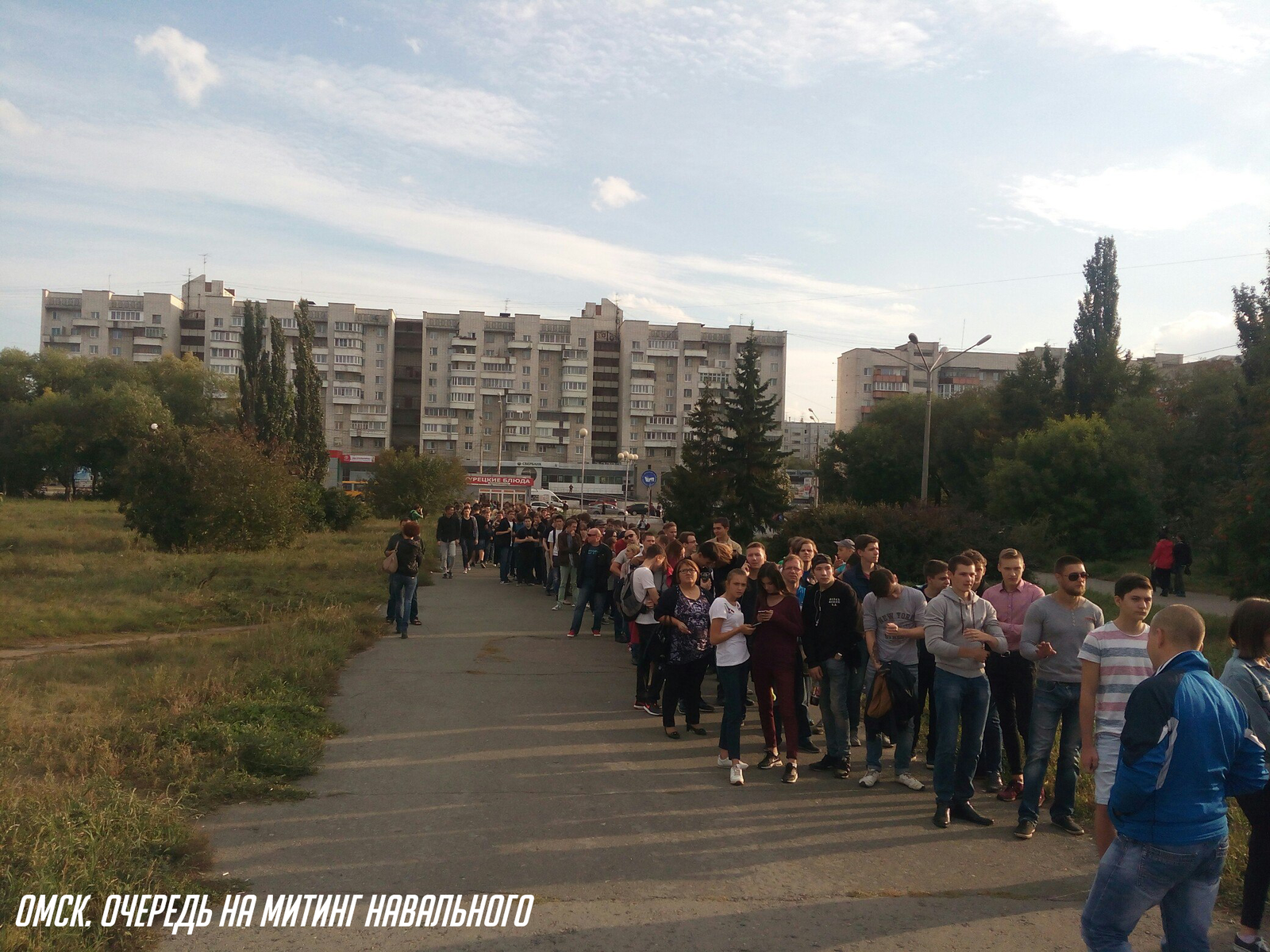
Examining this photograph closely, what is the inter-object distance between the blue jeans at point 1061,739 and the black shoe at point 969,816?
8.9 inches

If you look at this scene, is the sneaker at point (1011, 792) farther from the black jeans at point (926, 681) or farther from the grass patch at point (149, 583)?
the grass patch at point (149, 583)

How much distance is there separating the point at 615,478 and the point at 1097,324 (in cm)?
6126

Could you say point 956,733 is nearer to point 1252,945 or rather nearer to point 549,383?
point 1252,945

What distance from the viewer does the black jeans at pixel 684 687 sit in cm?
894

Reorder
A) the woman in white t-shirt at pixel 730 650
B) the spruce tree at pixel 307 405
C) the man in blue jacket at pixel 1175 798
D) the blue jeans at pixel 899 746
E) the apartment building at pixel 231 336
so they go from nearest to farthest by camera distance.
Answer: the man in blue jacket at pixel 1175 798
the blue jeans at pixel 899 746
the woman in white t-shirt at pixel 730 650
the spruce tree at pixel 307 405
the apartment building at pixel 231 336

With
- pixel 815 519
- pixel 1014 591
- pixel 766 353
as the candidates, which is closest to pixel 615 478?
pixel 766 353

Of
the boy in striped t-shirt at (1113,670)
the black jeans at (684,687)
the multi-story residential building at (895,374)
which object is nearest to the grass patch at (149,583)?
the black jeans at (684,687)

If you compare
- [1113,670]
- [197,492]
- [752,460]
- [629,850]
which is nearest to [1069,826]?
[1113,670]

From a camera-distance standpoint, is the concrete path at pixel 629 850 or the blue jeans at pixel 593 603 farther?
the blue jeans at pixel 593 603

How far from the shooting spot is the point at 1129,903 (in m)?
3.62

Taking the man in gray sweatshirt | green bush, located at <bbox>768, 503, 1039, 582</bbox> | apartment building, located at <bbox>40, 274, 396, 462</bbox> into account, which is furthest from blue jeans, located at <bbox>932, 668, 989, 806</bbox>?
apartment building, located at <bbox>40, 274, 396, 462</bbox>

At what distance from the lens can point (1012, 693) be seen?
7406 mm

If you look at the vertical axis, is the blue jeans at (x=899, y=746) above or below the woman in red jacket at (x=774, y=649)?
below

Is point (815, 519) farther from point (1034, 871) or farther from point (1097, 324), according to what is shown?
point (1097, 324)
